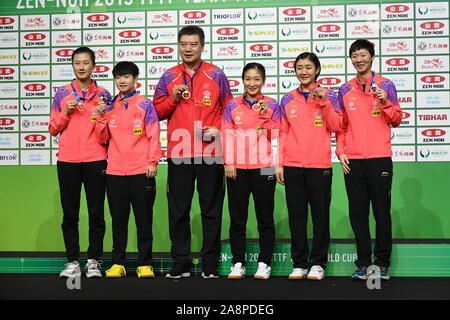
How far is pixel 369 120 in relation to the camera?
143 inches

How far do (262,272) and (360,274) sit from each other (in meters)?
0.71

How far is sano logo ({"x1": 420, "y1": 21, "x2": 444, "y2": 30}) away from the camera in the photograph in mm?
5004

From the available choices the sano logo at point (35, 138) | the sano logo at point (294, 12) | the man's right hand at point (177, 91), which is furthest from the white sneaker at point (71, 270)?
the sano logo at point (294, 12)

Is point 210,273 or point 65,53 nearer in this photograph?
point 210,273

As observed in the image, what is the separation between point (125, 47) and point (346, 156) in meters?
2.81

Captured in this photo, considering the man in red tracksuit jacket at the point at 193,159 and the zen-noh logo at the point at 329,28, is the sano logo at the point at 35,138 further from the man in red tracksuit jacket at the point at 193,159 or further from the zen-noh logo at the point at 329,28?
the zen-noh logo at the point at 329,28

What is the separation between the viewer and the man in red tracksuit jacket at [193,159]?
12.2 feet

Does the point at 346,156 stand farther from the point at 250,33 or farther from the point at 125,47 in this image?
the point at 125,47

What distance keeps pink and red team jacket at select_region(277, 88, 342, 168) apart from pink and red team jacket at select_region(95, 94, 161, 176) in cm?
98

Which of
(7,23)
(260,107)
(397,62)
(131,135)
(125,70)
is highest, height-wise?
(7,23)

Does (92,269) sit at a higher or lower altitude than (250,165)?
lower

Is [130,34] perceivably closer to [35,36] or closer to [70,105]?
[35,36]

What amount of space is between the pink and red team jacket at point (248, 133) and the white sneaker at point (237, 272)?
74 centimetres

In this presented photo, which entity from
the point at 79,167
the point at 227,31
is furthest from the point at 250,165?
the point at 227,31
